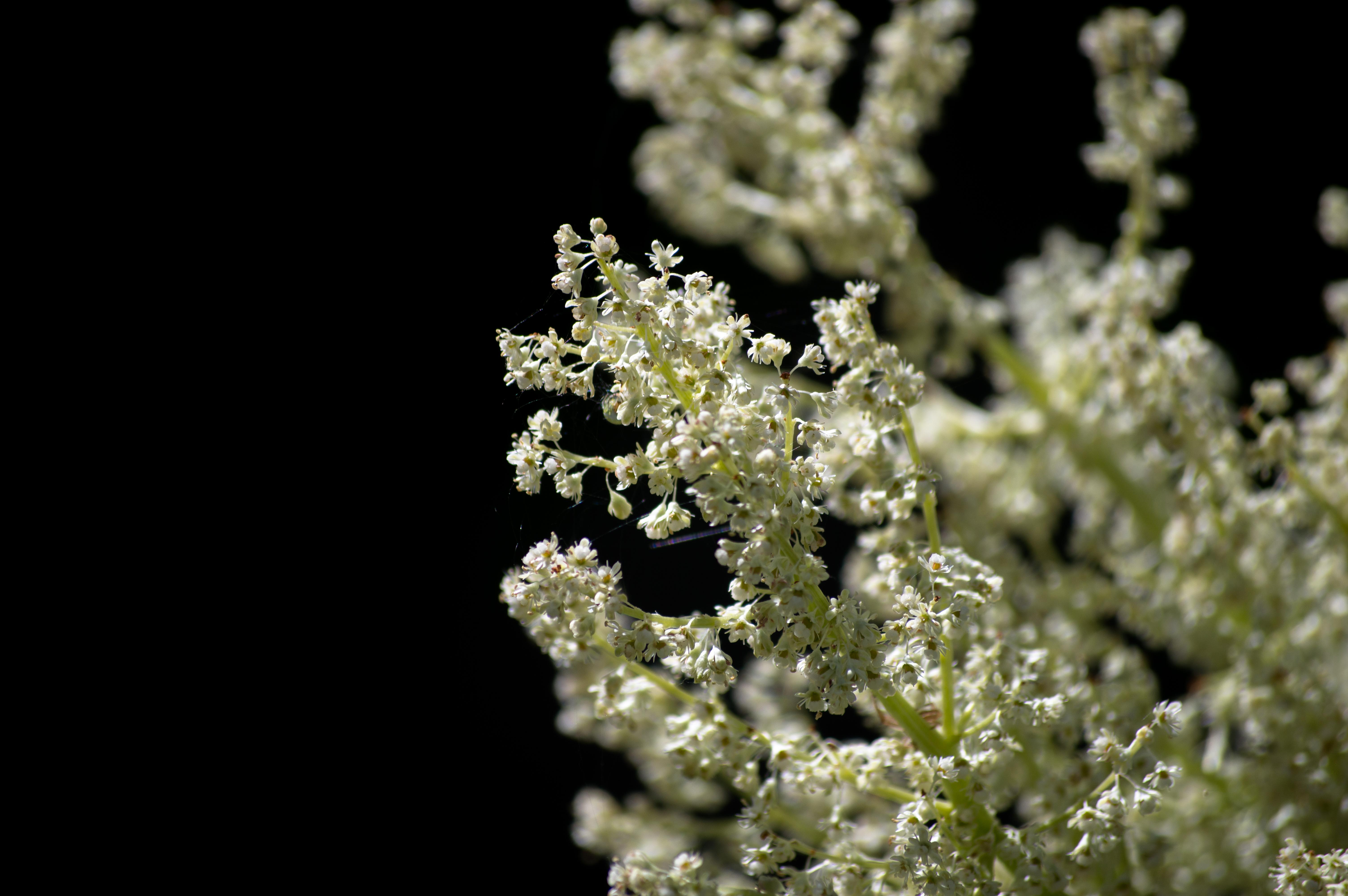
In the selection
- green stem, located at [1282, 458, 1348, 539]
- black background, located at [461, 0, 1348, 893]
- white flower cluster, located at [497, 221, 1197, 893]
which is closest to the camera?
white flower cluster, located at [497, 221, 1197, 893]

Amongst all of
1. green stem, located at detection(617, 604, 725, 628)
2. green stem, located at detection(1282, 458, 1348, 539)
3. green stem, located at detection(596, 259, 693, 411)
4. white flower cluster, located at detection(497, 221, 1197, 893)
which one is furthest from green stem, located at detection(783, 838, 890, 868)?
green stem, located at detection(1282, 458, 1348, 539)

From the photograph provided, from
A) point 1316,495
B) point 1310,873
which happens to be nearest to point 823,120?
point 1316,495

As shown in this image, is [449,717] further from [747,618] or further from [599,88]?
[599,88]

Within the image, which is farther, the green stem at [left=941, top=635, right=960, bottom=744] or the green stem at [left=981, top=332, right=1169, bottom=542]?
the green stem at [left=981, top=332, right=1169, bottom=542]

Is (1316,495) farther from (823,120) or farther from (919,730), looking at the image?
(823,120)

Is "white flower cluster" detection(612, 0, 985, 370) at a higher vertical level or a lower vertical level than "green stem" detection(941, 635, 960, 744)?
higher

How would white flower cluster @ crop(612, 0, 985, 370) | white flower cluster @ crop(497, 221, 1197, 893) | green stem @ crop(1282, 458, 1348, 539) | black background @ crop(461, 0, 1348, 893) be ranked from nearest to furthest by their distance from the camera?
1. white flower cluster @ crop(497, 221, 1197, 893)
2. black background @ crop(461, 0, 1348, 893)
3. green stem @ crop(1282, 458, 1348, 539)
4. white flower cluster @ crop(612, 0, 985, 370)

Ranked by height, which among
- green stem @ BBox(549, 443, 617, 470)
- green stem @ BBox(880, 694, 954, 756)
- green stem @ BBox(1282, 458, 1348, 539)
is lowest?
green stem @ BBox(880, 694, 954, 756)

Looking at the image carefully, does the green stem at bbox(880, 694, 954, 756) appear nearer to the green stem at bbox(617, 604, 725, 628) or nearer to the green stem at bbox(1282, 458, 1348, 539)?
the green stem at bbox(617, 604, 725, 628)

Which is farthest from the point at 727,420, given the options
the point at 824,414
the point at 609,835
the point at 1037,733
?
the point at 609,835

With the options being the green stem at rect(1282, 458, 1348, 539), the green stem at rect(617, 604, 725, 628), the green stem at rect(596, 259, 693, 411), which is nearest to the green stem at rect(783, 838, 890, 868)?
the green stem at rect(617, 604, 725, 628)
